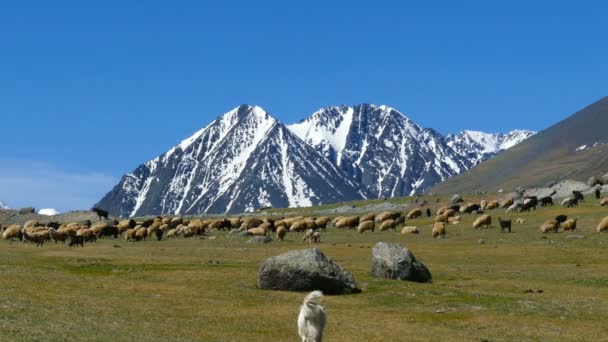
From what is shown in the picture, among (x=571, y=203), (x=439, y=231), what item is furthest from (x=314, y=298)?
(x=571, y=203)

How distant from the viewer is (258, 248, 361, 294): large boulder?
4525 centimetres

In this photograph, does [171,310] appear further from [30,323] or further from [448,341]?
[448,341]

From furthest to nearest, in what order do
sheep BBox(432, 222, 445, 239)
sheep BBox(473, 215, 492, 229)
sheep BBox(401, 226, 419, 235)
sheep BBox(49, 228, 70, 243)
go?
sheep BBox(473, 215, 492, 229), sheep BBox(401, 226, 419, 235), sheep BBox(49, 228, 70, 243), sheep BBox(432, 222, 445, 239)

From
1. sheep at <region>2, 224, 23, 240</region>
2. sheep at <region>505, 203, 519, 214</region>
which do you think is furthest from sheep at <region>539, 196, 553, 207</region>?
sheep at <region>2, 224, 23, 240</region>

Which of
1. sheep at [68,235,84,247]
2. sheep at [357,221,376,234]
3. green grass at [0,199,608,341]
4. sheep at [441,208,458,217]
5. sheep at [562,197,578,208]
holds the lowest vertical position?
green grass at [0,199,608,341]

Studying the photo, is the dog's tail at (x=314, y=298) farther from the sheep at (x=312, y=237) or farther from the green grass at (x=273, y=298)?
the sheep at (x=312, y=237)

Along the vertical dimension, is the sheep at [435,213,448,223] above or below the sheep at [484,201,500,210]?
below

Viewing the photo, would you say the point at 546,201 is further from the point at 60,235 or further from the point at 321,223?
the point at 60,235

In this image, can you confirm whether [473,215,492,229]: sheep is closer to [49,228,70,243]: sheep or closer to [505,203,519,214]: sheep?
[505,203,519,214]: sheep

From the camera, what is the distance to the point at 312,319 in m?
24.8

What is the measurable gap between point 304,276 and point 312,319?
817 inches

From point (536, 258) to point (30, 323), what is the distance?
144 feet

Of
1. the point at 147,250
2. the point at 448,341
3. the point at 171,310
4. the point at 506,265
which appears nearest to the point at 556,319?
the point at 448,341

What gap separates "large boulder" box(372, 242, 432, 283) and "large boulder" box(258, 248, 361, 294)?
525cm
